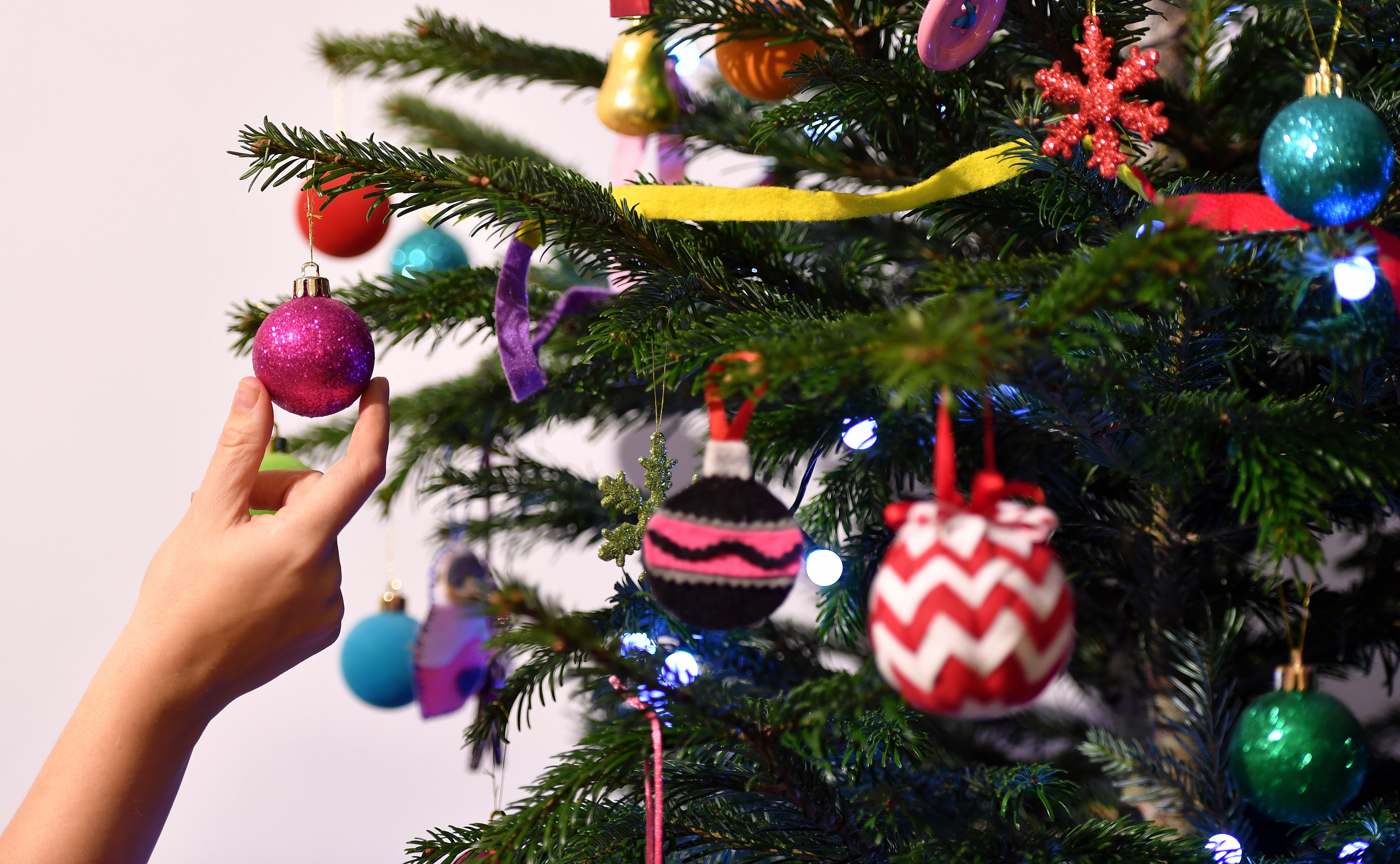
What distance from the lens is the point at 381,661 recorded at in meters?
0.84

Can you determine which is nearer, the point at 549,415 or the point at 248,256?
the point at 549,415

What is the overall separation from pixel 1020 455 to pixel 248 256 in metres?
0.94

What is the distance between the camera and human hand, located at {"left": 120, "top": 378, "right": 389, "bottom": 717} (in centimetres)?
46

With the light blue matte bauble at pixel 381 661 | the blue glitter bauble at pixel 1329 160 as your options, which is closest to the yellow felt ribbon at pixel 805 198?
the blue glitter bauble at pixel 1329 160

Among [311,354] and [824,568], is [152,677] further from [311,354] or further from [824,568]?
[824,568]

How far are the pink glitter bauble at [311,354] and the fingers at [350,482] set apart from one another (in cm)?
2

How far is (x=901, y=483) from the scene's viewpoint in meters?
Answer: 0.60

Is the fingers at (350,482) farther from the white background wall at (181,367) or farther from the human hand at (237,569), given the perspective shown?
the white background wall at (181,367)

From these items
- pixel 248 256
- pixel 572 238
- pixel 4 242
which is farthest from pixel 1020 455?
pixel 4 242

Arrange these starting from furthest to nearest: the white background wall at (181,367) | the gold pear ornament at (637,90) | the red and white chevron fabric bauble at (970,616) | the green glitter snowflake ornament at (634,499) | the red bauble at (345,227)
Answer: the white background wall at (181,367) → the red bauble at (345,227) → the gold pear ornament at (637,90) → the green glitter snowflake ornament at (634,499) → the red and white chevron fabric bauble at (970,616)

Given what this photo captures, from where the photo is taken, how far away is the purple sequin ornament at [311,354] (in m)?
0.46

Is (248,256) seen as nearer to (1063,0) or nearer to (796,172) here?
(796,172)

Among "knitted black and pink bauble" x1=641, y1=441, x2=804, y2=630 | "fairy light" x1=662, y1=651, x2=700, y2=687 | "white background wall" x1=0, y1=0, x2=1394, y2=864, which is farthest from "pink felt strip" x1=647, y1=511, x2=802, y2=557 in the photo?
"white background wall" x1=0, y1=0, x2=1394, y2=864

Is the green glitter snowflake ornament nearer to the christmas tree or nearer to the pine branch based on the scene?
the christmas tree
